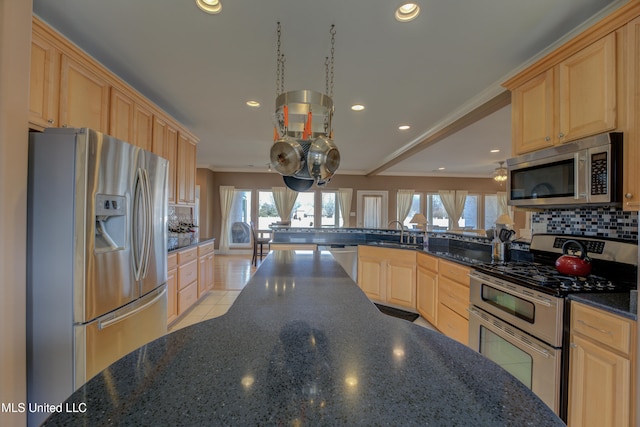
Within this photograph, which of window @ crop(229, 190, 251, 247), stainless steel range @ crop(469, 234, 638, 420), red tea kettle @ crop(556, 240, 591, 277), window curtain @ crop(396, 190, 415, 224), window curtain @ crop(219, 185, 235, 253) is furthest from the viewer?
window curtain @ crop(396, 190, 415, 224)

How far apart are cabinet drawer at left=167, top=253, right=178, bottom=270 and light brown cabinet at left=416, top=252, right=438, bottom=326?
109 inches

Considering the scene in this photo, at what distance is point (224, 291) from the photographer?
14.2 feet

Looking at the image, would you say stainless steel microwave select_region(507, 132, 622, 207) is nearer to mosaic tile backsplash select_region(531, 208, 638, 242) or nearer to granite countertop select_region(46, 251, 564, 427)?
mosaic tile backsplash select_region(531, 208, 638, 242)

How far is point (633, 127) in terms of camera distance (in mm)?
1427

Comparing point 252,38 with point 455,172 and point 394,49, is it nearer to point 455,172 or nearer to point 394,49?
point 394,49

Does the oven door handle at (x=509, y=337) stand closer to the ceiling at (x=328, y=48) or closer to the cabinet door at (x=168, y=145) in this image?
the ceiling at (x=328, y=48)

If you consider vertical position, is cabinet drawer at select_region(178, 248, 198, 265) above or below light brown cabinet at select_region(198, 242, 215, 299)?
above

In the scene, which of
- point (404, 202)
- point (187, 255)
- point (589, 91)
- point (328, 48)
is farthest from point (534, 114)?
point (404, 202)

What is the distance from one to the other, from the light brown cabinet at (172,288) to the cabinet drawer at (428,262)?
2.79m

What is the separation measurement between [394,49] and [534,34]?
2.97ft

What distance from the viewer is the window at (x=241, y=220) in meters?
7.83

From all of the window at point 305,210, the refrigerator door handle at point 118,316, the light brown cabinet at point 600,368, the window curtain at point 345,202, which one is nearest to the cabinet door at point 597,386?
the light brown cabinet at point 600,368

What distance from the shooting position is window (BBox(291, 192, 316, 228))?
7.98 metres

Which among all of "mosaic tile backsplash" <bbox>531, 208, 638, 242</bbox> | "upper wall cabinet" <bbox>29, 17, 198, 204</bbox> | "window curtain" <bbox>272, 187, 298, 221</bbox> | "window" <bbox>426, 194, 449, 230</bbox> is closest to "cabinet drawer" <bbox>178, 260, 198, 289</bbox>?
"upper wall cabinet" <bbox>29, 17, 198, 204</bbox>
